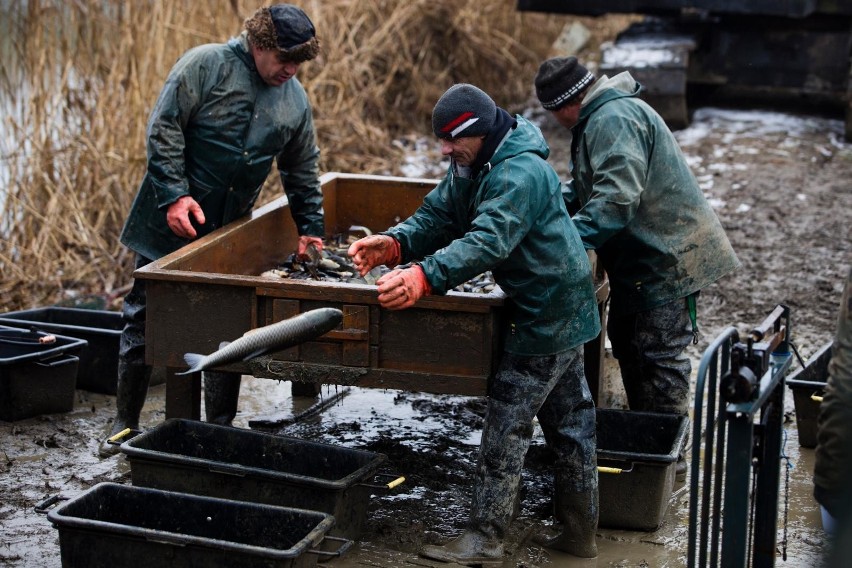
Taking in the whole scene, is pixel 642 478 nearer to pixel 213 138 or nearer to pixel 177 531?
pixel 177 531

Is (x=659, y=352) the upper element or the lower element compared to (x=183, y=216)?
lower

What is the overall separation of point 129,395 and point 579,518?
2.41 meters

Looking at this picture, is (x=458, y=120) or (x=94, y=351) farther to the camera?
(x=94, y=351)

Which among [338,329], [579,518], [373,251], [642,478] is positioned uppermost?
[373,251]

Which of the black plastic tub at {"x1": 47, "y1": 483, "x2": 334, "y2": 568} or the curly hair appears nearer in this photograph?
the black plastic tub at {"x1": 47, "y1": 483, "x2": 334, "y2": 568}

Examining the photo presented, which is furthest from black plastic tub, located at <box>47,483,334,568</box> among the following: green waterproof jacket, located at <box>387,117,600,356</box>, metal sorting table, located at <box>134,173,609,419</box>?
green waterproof jacket, located at <box>387,117,600,356</box>

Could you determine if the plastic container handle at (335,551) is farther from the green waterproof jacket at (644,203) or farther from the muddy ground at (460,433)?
the green waterproof jacket at (644,203)

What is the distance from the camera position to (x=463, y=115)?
14.8 feet

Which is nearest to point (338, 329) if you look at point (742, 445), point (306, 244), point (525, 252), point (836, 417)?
point (525, 252)

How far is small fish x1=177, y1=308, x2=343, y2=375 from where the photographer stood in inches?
173

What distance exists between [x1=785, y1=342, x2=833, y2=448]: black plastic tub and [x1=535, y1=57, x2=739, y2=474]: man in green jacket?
2.01 feet

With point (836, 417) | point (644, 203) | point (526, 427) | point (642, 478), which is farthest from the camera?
point (644, 203)

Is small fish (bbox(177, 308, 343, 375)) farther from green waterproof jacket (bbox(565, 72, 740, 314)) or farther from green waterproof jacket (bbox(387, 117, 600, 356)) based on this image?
green waterproof jacket (bbox(565, 72, 740, 314))

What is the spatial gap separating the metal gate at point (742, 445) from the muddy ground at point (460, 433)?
0.87 meters
